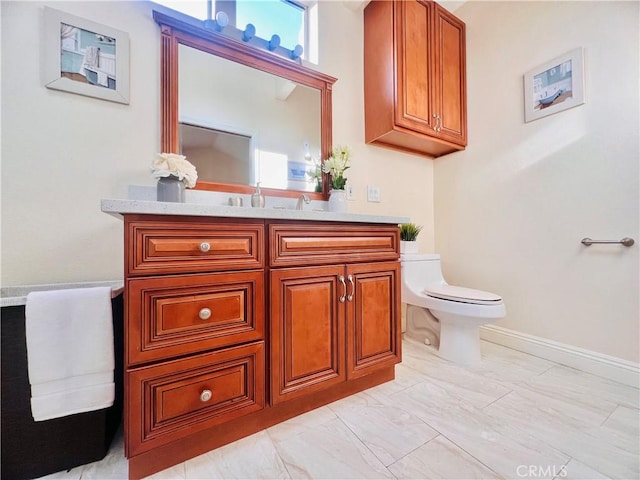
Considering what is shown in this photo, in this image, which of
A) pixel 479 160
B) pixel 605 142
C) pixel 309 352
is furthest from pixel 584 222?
pixel 309 352

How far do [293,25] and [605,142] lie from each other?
2019 mm

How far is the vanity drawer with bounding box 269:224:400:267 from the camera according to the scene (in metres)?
1.01

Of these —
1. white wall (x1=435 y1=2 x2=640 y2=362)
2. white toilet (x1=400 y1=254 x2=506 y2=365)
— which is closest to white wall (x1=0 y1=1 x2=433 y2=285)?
white toilet (x1=400 y1=254 x2=506 y2=365)

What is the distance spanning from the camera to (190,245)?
0.84 m

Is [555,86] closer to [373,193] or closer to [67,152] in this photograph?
[373,193]

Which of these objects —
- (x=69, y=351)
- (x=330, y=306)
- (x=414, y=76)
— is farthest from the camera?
(x=414, y=76)

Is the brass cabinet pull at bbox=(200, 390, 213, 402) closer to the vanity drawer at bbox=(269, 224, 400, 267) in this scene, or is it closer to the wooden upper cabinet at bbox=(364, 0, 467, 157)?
the vanity drawer at bbox=(269, 224, 400, 267)

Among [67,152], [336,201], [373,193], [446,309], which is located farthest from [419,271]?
[67,152]

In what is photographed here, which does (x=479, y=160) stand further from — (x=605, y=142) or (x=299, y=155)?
(x=299, y=155)

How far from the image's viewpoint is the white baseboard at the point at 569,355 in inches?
52.9

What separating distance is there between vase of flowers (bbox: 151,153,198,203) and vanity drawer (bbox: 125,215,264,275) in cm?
30

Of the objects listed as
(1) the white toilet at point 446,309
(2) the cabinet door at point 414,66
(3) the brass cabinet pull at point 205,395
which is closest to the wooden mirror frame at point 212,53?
(2) the cabinet door at point 414,66

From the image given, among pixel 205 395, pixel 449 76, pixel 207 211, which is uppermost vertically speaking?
pixel 449 76

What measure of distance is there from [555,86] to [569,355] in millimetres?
1675
